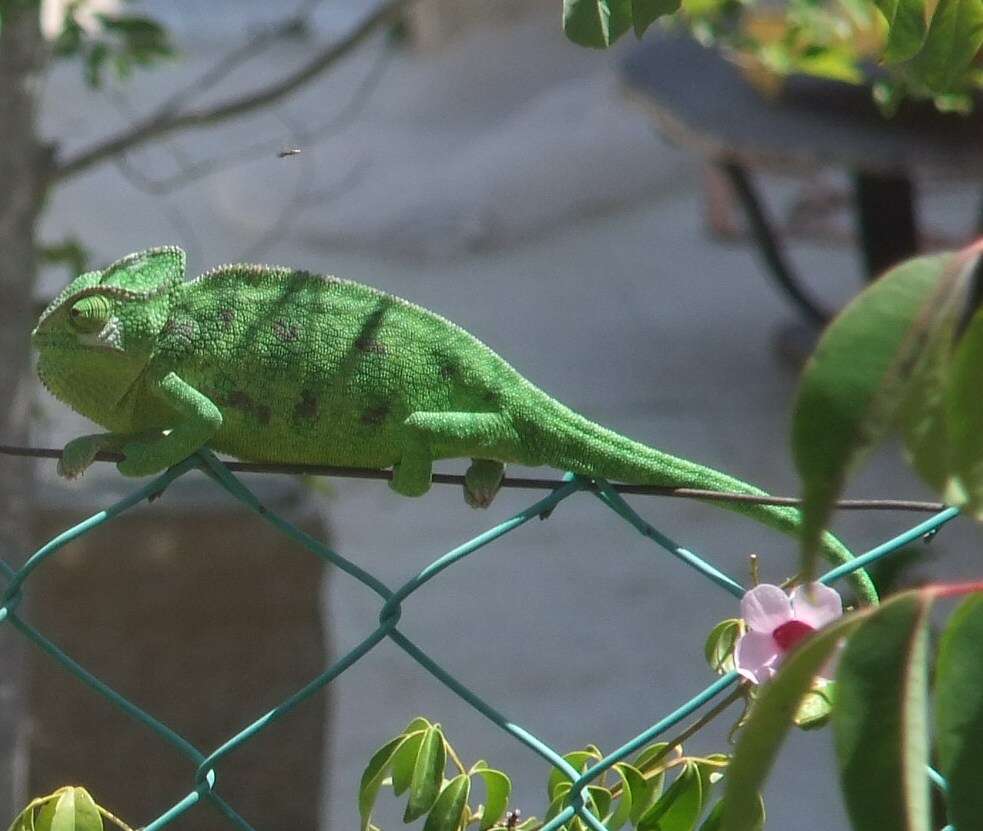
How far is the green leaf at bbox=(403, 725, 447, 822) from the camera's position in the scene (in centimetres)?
105

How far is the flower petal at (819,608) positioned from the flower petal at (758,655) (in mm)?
26

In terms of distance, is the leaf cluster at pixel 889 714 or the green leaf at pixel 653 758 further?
the green leaf at pixel 653 758

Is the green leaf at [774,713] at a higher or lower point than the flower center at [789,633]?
higher

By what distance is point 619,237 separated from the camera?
7.54 metres

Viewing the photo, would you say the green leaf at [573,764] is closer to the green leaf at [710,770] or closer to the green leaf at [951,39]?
the green leaf at [710,770]

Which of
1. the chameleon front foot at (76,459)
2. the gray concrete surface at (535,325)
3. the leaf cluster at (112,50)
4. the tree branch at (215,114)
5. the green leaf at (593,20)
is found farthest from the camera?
the gray concrete surface at (535,325)

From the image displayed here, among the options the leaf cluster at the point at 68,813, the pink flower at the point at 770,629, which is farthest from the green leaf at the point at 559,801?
the leaf cluster at the point at 68,813

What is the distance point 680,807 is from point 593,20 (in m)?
0.55

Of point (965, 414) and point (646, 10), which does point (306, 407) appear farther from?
point (965, 414)

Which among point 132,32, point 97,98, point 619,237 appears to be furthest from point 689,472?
point 97,98

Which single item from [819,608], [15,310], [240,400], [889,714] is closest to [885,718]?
[889,714]

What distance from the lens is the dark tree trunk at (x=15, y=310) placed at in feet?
7.41

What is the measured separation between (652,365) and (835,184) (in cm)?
238

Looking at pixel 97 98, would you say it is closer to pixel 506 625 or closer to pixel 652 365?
pixel 652 365
